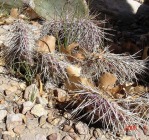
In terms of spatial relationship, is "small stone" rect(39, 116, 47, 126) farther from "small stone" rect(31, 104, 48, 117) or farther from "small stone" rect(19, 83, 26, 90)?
"small stone" rect(19, 83, 26, 90)

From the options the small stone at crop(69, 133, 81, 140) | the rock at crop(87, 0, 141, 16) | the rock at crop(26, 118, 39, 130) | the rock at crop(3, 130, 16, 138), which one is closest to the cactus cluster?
the small stone at crop(69, 133, 81, 140)

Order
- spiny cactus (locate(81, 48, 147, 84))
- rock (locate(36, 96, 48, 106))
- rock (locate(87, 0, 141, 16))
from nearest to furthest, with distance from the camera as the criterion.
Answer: rock (locate(36, 96, 48, 106)) → spiny cactus (locate(81, 48, 147, 84)) → rock (locate(87, 0, 141, 16))

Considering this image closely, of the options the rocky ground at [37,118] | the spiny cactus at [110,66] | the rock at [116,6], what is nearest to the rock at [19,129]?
the rocky ground at [37,118]

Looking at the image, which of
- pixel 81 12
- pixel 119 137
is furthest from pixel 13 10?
pixel 119 137

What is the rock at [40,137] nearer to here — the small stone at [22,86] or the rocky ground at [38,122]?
the rocky ground at [38,122]

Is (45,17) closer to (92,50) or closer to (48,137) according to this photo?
(92,50)

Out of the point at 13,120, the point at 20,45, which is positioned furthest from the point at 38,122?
the point at 20,45
